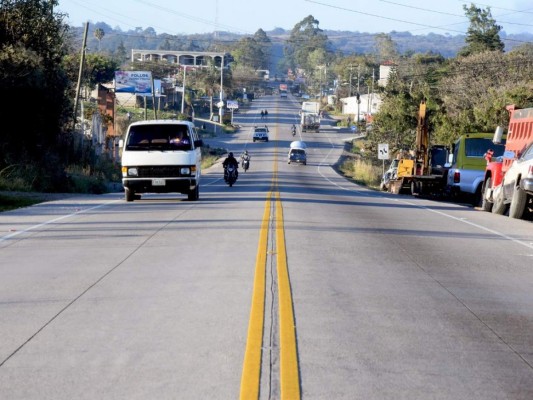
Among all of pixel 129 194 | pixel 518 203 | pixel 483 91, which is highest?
pixel 483 91

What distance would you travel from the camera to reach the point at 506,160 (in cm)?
2686

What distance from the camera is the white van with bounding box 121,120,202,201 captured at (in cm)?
2630

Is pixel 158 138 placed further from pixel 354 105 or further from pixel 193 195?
pixel 354 105

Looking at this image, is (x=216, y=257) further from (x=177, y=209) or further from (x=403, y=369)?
(x=177, y=209)

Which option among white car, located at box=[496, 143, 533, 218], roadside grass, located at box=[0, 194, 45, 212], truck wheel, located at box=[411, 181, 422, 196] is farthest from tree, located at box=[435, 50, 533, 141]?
roadside grass, located at box=[0, 194, 45, 212]

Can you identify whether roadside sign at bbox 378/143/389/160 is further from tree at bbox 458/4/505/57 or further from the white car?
tree at bbox 458/4/505/57

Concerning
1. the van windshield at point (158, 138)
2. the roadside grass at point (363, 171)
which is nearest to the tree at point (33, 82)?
the van windshield at point (158, 138)

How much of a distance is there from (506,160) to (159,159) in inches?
377

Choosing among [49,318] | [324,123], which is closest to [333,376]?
[49,318]

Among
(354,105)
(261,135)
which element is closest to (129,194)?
(261,135)

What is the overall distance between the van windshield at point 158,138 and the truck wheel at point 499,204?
8.48 m

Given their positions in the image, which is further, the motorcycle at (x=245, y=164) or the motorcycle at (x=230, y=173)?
the motorcycle at (x=245, y=164)

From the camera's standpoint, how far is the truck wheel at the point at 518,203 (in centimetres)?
2303

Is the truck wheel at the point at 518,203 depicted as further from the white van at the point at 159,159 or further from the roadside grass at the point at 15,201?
the roadside grass at the point at 15,201
